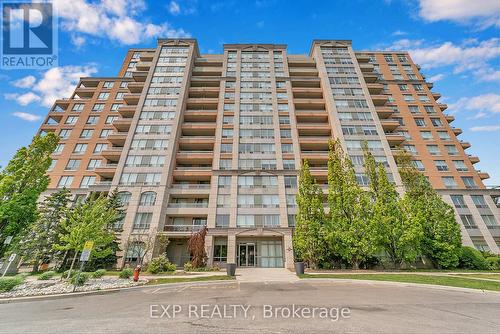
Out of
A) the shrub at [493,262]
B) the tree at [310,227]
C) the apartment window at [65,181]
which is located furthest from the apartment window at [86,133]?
the shrub at [493,262]

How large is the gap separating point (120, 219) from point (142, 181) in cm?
726

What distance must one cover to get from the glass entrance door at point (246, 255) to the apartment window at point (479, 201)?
1480 inches

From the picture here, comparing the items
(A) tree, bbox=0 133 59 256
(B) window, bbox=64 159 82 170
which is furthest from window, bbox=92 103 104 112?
(A) tree, bbox=0 133 59 256

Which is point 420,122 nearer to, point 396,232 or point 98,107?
point 396,232

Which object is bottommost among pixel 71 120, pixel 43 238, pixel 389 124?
pixel 43 238


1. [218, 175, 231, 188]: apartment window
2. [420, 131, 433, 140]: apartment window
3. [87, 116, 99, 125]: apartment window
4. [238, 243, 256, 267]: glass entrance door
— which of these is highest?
[87, 116, 99, 125]: apartment window

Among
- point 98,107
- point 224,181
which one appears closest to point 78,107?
point 98,107

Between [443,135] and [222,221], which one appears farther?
[443,135]

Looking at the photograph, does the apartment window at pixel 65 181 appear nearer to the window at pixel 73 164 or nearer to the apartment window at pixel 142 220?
the window at pixel 73 164

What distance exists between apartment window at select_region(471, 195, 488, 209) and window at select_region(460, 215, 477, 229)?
10.0 ft

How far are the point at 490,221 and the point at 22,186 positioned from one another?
6157cm

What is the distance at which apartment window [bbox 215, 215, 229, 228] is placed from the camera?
32594 mm

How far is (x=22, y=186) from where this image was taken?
21.0 m

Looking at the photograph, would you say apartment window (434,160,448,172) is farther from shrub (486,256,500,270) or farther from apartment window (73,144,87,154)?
apartment window (73,144,87,154)
